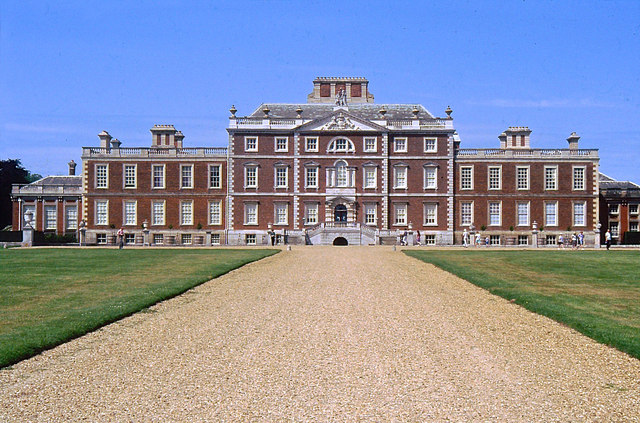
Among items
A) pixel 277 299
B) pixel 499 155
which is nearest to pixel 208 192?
pixel 499 155

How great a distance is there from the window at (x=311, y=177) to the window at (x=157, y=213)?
1166 cm

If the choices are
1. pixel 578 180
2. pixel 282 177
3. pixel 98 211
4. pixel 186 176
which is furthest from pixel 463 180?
pixel 98 211

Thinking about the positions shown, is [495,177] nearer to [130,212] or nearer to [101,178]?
[130,212]

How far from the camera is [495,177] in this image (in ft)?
172

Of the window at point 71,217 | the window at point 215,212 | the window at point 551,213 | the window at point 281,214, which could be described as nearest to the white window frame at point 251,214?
the window at point 281,214

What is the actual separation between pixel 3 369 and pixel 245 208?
4375 cm

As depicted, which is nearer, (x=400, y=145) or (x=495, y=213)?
(x=400, y=145)

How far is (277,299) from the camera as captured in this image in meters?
14.6

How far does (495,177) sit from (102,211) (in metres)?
30.9

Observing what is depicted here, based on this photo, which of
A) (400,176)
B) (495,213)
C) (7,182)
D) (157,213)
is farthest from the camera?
(7,182)

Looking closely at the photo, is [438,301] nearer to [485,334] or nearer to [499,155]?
[485,334]

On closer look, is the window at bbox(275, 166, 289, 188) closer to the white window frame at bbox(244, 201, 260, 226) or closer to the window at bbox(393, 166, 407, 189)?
the white window frame at bbox(244, 201, 260, 226)

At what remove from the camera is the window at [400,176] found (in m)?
51.5

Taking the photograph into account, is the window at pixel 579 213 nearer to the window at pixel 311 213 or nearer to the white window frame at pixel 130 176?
the window at pixel 311 213
